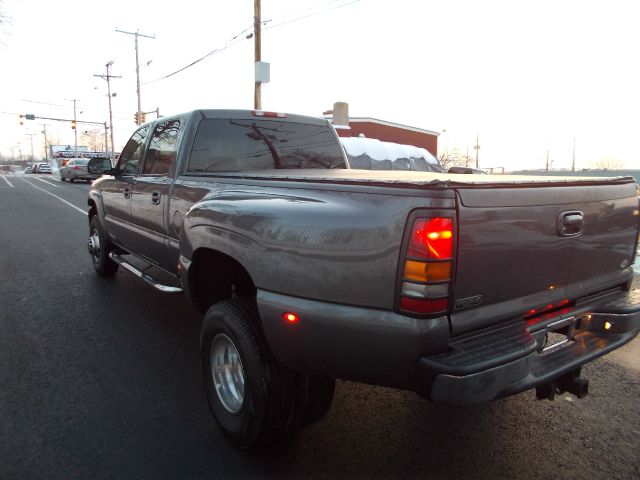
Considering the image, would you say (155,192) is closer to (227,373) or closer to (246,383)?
(227,373)

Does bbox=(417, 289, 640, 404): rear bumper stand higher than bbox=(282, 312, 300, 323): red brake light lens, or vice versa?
bbox=(282, 312, 300, 323): red brake light lens

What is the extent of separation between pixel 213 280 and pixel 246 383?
1003 mm

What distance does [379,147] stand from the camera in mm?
26203

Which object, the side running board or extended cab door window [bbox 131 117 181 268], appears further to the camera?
extended cab door window [bbox 131 117 181 268]

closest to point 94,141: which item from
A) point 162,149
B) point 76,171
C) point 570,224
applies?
point 76,171

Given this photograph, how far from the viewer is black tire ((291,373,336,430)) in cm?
254

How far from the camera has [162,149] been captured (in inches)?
172

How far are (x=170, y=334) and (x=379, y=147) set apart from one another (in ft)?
75.4

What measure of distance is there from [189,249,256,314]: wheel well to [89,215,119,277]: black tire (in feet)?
10.4

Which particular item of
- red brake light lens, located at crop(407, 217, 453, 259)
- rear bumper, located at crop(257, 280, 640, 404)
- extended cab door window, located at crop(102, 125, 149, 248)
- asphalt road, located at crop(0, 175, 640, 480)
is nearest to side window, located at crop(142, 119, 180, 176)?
extended cab door window, located at crop(102, 125, 149, 248)

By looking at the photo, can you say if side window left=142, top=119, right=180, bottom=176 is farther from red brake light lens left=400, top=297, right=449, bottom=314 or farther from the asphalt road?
red brake light lens left=400, top=297, right=449, bottom=314

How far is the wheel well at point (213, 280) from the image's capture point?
10.4ft

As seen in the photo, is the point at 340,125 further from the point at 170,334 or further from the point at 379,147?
the point at 170,334

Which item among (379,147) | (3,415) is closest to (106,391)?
(3,415)
